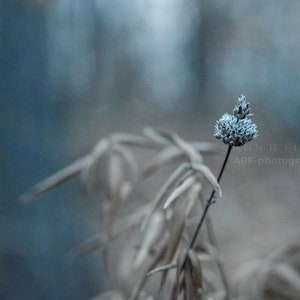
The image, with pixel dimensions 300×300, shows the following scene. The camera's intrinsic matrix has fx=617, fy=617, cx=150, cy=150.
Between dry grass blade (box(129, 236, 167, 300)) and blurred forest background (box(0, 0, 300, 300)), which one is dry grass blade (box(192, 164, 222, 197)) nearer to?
dry grass blade (box(129, 236, 167, 300))

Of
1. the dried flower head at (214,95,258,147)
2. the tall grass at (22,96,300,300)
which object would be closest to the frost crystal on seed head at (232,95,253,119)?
→ the dried flower head at (214,95,258,147)

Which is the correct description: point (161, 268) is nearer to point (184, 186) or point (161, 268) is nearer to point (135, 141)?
point (184, 186)

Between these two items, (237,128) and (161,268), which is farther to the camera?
(161,268)

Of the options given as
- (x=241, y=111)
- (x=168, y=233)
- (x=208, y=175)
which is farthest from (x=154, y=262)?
(x=241, y=111)

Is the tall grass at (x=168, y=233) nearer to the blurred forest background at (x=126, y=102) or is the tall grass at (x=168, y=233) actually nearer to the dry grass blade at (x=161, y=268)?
the dry grass blade at (x=161, y=268)

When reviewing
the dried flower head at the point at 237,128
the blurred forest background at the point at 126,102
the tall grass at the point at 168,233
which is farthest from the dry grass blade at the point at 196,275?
the blurred forest background at the point at 126,102

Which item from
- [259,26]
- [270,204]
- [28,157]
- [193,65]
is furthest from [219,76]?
[28,157]

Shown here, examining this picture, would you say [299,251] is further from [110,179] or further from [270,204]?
[270,204]
